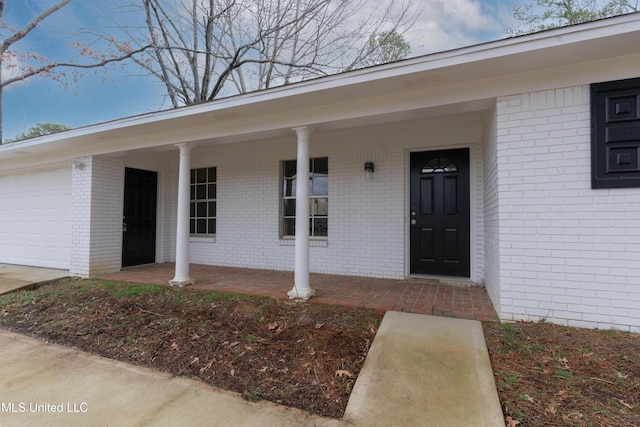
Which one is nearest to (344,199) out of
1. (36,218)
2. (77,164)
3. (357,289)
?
(357,289)

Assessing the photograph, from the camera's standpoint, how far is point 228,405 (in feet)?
6.15

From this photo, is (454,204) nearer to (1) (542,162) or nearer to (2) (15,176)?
(1) (542,162)

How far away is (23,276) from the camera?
5.52 m

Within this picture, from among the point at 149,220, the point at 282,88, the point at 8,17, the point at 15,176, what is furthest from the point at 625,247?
the point at 8,17

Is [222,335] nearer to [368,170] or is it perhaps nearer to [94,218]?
[368,170]

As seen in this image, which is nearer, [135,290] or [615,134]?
[615,134]

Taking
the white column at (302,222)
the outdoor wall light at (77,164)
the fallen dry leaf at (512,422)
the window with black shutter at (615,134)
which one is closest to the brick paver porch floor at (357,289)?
the white column at (302,222)

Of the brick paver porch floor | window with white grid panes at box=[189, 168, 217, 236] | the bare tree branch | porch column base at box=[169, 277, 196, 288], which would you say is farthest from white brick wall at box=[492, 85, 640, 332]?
the bare tree branch

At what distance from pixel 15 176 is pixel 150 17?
6.16m

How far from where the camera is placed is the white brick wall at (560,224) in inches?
103

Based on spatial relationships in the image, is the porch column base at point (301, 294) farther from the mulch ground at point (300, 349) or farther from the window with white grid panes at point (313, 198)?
the window with white grid panes at point (313, 198)

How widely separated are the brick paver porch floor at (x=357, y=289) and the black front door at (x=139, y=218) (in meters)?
0.51

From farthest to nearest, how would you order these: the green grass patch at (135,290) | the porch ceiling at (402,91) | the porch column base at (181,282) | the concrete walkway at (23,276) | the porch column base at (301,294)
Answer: the concrete walkway at (23,276), the porch column base at (181,282), the green grass patch at (135,290), the porch column base at (301,294), the porch ceiling at (402,91)

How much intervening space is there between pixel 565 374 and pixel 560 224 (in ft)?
4.58
